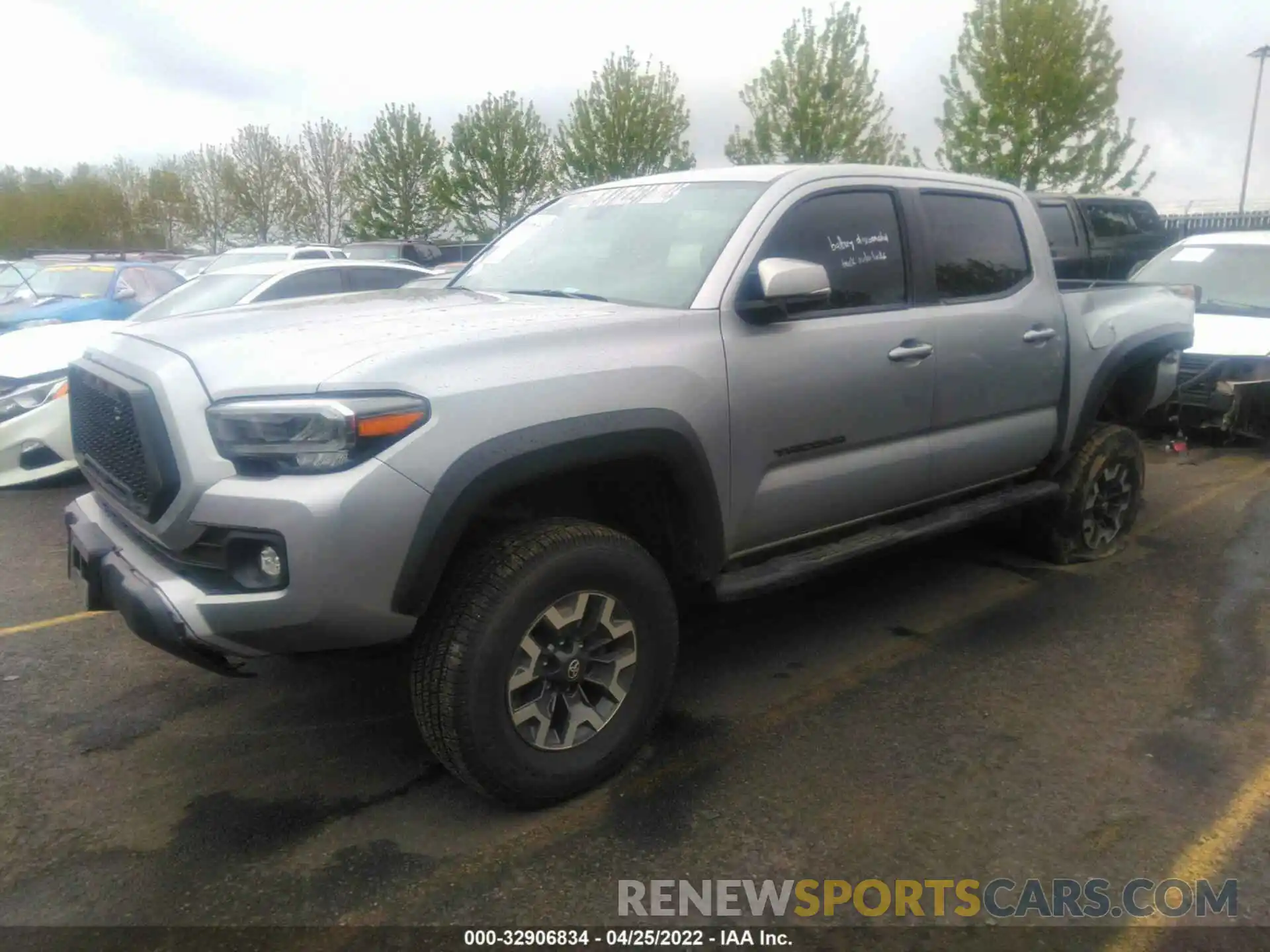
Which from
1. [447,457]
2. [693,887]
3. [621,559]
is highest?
[447,457]

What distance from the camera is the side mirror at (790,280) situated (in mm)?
3154

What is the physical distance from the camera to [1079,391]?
4.82 m

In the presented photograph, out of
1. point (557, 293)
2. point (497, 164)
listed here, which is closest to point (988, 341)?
point (557, 293)

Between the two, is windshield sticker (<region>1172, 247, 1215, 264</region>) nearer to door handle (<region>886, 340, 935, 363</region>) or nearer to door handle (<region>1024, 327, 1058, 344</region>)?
door handle (<region>1024, 327, 1058, 344</region>)

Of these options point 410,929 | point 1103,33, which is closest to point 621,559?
point 410,929

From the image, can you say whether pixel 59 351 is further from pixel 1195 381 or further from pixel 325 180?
pixel 325 180

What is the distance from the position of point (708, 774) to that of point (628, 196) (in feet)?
7.45

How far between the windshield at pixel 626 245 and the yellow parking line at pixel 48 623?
2.31 metres

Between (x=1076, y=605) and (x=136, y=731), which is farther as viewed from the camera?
(x=1076, y=605)

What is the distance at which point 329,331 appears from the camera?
288 cm

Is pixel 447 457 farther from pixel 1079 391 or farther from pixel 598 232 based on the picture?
pixel 1079 391

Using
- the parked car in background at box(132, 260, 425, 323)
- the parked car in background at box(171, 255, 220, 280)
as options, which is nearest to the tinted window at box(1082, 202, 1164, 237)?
the parked car in background at box(132, 260, 425, 323)

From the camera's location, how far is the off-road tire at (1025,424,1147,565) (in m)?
5.01

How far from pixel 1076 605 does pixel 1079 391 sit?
1020mm
